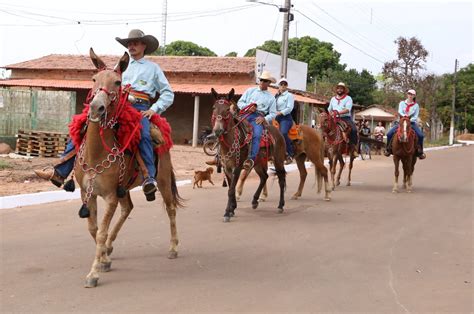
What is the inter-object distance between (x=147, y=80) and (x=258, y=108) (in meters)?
4.36

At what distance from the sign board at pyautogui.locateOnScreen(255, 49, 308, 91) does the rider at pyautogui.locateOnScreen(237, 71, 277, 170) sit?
20219 millimetres

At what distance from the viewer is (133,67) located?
6430mm

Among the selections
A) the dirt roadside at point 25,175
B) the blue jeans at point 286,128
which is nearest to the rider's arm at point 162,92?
the dirt roadside at point 25,175

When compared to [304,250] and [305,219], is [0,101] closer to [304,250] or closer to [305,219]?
[305,219]

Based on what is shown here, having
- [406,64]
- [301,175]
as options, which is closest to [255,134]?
[301,175]

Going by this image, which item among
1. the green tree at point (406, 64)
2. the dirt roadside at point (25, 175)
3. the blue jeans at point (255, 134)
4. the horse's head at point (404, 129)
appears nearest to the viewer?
the blue jeans at point (255, 134)

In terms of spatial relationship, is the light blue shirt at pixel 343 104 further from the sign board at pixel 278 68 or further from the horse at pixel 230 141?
the sign board at pixel 278 68

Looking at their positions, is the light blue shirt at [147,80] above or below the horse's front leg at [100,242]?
above

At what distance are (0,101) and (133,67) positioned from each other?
658 inches

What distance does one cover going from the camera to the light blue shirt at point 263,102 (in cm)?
1059

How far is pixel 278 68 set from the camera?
33.2 meters

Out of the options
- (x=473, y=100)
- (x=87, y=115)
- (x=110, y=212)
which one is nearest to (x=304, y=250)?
(x=110, y=212)

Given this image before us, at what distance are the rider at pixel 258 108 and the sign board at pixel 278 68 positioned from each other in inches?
796

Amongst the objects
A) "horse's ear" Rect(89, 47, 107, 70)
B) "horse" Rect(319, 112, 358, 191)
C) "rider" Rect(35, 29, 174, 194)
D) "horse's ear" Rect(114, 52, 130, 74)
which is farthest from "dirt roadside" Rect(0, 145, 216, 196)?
"horse's ear" Rect(114, 52, 130, 74)
